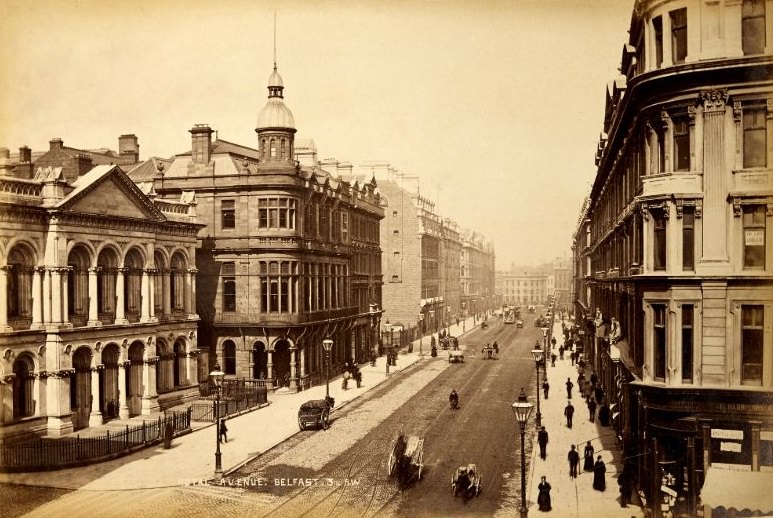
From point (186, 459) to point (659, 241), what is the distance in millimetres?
18821

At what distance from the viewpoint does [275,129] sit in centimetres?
4409

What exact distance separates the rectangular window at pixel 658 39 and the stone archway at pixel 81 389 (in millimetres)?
26187

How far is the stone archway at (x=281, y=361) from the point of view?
4409cm

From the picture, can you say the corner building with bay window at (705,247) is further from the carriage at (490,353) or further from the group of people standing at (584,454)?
the carriage at (490,353)

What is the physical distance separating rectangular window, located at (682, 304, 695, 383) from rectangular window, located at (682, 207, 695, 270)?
4.03ft

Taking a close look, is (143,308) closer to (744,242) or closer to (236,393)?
(236,393)

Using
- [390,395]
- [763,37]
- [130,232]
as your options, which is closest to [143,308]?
[130,232]

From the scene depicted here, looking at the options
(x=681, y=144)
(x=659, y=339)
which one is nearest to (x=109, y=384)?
(x=659, y=339)

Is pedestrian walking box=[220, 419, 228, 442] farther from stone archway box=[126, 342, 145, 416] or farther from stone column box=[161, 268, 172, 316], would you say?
stone column box=[161, 268, 172, 316]

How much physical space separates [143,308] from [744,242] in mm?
27634

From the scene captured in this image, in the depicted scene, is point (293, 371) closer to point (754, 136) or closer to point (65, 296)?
point (65, 296)

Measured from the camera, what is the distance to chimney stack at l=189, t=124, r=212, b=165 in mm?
43969

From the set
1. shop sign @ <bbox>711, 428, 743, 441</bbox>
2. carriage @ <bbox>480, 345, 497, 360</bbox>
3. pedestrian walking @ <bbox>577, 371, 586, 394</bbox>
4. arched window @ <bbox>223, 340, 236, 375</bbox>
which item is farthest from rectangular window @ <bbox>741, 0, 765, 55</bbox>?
carriage @ <bbox>480, 345, 497, 360</bbox>

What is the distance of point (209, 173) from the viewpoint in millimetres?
44188
